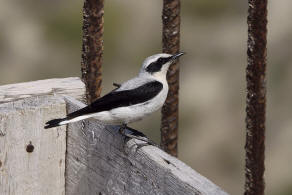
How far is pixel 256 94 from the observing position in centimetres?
261

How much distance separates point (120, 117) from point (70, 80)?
0.35 meters

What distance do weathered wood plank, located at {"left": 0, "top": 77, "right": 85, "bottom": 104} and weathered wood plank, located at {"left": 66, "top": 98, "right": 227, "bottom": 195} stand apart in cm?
Answer: 10

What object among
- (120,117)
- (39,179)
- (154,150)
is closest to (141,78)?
(120,117)

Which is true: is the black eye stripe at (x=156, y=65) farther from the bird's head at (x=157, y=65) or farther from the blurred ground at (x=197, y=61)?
the blurred ground at (x=197, y=61)

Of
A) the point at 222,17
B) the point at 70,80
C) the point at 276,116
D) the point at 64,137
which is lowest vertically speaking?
the point at 276,116

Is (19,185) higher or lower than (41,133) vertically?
lower

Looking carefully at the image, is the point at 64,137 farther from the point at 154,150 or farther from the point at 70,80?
the point at 154,150

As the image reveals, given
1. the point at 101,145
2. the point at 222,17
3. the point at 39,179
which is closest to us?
the point at 101,145

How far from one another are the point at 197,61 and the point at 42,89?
20.4 feet

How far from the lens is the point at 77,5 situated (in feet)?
33.7

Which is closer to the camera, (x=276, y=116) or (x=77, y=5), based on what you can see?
(x=276, y=116)

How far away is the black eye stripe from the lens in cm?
347

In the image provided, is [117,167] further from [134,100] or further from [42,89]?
[42,89]

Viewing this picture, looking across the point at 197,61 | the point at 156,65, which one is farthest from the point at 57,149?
the point at 197,61
